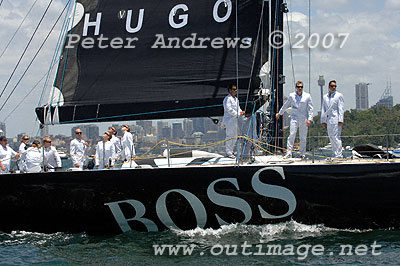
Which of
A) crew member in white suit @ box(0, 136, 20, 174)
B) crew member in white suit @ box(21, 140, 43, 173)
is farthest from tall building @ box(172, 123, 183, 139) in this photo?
crew member in white suit @ box(0, 136, 20, 174)

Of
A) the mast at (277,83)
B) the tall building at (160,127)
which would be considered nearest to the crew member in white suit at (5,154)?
the tall building at (160,127)

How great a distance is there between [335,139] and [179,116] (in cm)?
298

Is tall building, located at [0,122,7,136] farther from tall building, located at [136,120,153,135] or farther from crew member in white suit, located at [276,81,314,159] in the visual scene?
crew member in white suit, located at [276,81,314,159]

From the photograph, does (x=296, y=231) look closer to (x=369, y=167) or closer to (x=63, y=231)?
(x=369, y=167)

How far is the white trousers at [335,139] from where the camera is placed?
9383mm

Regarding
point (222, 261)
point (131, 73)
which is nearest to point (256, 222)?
point (222, 261)

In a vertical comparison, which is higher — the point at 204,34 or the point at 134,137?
the point at 204,34

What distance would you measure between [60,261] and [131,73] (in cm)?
401

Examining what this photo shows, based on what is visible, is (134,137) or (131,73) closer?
(131,73)

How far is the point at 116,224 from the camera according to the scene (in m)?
9.22

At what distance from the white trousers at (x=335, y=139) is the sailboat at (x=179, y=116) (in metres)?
0.53

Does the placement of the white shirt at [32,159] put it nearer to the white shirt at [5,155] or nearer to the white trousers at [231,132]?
the white shirt at [5,155]

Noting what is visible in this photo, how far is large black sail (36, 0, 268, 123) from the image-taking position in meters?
10.2

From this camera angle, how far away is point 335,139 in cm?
941
